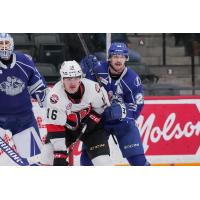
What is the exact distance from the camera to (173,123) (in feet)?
20.6

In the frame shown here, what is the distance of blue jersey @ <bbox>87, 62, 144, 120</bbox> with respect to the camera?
526 centimetres

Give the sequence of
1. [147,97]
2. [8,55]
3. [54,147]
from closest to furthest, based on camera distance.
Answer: [54,147], [8,55], [147,97]

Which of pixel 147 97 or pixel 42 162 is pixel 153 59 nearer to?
pixel 147 97

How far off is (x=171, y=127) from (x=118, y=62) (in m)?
1.26

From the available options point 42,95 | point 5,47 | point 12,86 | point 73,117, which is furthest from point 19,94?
point 73,117

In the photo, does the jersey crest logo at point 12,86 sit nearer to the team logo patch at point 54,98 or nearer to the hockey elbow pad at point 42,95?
the hockey elbow pad at point 42,95

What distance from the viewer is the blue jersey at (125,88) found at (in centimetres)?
526

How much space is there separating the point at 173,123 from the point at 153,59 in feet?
1.69

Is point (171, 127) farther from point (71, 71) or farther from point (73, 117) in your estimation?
point (71, 71)

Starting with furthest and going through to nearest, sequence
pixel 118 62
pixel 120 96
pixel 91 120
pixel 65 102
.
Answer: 1. pixel 120 96
2. pixel 118 62
3. pixel 91 120
4. pixel 65 102

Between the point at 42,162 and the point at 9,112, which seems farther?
the point at 9,112

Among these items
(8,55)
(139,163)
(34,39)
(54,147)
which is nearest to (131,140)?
(139,163)

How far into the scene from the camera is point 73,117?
5.02 m

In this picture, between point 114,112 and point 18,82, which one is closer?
point 114,112
